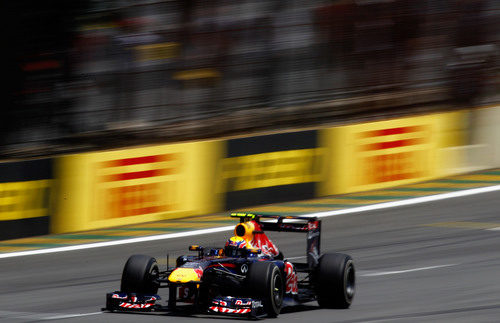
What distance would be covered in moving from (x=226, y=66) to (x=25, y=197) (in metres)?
5.29

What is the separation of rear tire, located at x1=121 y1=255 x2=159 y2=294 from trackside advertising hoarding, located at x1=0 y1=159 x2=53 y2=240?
20.2ft

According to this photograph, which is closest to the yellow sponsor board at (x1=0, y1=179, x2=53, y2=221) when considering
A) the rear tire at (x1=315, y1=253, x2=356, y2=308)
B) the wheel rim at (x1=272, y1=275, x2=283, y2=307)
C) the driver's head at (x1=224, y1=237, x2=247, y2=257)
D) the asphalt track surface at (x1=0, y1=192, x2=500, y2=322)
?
the asphalt track surface at (x1=0, y1=192, x2=500, y2=322)

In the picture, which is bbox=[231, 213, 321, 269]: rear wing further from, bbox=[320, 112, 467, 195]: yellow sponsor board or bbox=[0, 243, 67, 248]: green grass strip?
bbox=[320, 112, 467, 195]: yellow sponsor board

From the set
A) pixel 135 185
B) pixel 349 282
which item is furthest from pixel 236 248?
pixel 135 185

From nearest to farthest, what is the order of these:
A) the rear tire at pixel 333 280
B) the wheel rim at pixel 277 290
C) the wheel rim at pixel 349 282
→ the wheel rim at pixel 277 290 < the rear tire at pixel 333 280 < the wheel rim at pixel 349 282

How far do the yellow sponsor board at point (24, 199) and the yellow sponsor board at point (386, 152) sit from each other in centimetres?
547

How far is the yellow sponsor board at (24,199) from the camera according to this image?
15.2 metres

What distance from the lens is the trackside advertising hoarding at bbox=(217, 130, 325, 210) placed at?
1772 cm

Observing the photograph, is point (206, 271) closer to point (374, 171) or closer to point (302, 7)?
point (374, 171)

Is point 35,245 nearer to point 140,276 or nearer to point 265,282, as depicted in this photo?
point 140,276

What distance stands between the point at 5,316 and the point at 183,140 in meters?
8.56

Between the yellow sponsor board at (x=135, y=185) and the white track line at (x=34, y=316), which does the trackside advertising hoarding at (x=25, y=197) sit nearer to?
the yellow sponsor board at (x=135, y=185)

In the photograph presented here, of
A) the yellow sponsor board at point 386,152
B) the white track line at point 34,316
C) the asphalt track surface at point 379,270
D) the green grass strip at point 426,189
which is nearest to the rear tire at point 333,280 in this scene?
the asphalt track surface at point 379,270

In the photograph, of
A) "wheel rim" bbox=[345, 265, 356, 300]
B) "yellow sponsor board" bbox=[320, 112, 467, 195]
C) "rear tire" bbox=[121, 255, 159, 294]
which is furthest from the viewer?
"yellow sponsor board" bbox=[320, 112, 467, 195]
